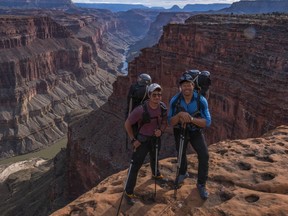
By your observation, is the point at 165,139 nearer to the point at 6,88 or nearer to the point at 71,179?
the point at 71,179

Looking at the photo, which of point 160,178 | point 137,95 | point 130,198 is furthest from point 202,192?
point 137,95

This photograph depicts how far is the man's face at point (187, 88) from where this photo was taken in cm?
1067

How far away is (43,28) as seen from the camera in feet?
381

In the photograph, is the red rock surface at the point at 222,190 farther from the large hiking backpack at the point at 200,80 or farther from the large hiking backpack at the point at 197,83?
the large hiking backpack at the point at 200,80

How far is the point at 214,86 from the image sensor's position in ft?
127

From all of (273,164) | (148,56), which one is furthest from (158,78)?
(273,164)

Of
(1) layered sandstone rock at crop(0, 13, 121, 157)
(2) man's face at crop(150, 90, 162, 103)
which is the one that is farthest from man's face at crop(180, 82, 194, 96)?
(1) layered sandstone rock at crop(0, 13, 121, 157)

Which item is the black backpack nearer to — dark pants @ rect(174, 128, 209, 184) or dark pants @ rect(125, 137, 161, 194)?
dark pants @ rect(125, 137, 161, 194)

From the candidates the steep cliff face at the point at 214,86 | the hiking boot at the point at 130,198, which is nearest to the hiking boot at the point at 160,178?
the hiking boot at the point at 130,198

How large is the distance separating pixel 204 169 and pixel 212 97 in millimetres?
28247

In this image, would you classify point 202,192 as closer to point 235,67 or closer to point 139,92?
point 139,92

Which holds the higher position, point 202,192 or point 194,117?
point 194,117

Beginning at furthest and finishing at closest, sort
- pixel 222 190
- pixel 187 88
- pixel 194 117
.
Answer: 1. pixel 222 190
2. pixel 194 117
3. pixel 187 88

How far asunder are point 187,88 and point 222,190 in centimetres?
361
